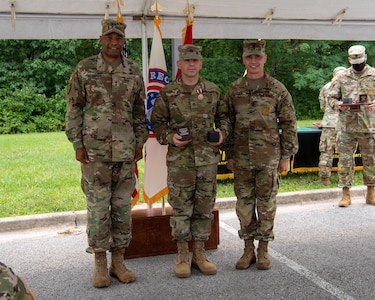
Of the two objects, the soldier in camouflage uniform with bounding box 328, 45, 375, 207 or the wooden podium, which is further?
the soldier in camouflage uniform with bounding box 328, 45, 375, 207

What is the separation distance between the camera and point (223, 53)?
21.4 m

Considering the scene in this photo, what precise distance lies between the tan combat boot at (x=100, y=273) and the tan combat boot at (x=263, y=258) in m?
1.26

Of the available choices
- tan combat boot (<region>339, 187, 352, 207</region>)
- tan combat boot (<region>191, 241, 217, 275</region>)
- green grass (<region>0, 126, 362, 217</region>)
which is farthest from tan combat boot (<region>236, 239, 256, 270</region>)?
tan combat boot (<region>339, 187, 352, 207</region>)

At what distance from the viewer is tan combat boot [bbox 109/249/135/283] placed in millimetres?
3596

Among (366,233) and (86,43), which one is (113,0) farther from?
(86,43)

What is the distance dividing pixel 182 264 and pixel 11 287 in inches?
104

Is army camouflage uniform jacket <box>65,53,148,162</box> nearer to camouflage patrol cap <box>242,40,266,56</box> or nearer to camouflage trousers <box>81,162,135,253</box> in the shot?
camouflage trousers <box>81,162,135,253</box>

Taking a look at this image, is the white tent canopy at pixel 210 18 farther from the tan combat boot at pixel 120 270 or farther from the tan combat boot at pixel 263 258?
the tan combat boot at pixel 263 258

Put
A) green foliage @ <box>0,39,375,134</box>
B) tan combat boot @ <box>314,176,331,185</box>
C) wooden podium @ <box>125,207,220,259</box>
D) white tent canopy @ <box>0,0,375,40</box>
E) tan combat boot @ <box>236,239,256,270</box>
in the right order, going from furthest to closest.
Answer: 1. green foliage @ <box>0,39,375,134</box>
2. tan combat boot @ <box>314,176,331,185</box>
3. white tent canopy @ <box>0,0,375,40</box>
4. wooden podium @ <box>125,207,220,259</box>
5. tan combat boot @ <box>236,239,256,270</box>

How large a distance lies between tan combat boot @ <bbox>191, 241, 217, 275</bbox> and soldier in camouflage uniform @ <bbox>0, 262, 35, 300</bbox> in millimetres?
2575

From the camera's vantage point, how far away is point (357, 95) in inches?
233

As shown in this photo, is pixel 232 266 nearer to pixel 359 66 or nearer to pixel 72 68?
pixel 359 66

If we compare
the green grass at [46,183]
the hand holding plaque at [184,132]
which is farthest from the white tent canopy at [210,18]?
the green grass at [46,183]

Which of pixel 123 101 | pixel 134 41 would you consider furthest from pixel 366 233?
pixel 134 41
